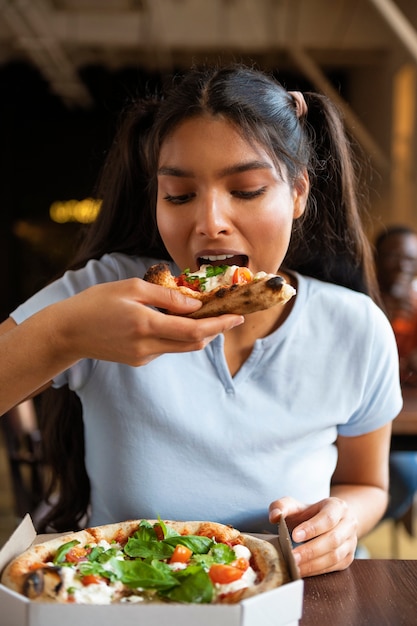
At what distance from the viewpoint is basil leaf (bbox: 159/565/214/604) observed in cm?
89

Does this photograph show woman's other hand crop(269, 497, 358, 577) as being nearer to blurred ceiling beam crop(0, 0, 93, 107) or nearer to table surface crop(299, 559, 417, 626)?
table surface crop(299, 559, 417, 626)

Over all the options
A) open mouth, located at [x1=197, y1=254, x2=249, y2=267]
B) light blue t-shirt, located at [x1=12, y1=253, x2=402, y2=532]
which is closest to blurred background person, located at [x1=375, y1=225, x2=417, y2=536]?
light blue t-shirt, located at [x1=12, y1=253, x2=402, y2=532]

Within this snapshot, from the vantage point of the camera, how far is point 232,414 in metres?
1.49

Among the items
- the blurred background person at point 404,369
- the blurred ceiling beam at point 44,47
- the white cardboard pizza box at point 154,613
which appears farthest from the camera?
the blurred ceiling beam at point 44,47

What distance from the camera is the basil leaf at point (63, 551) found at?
1.02m

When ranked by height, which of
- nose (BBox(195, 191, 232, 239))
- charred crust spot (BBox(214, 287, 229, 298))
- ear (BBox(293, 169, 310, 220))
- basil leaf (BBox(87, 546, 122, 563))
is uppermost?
ear (BBox(293, 169, 310, 220))

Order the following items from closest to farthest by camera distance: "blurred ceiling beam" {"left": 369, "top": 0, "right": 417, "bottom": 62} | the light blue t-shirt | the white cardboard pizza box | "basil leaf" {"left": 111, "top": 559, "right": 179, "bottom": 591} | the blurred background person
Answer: the white cardboard pizza box, "basil leaf" {"left": 111, "top": 559, "right": 179, "bottom": 591}, the light blue t-shirt, the blurred background person, "blurred ceiling beam" {"left": 369, "top": 0, "right": 417, "bottom": 62}

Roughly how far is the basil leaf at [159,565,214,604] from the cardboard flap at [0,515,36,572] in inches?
8.6

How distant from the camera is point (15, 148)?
8758mm

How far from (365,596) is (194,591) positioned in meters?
0.33

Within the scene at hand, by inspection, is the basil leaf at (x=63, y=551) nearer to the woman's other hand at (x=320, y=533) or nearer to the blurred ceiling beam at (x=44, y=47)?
the woman's other hand at (x=320, y=533)

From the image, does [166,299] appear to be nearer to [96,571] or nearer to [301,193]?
[96,571]

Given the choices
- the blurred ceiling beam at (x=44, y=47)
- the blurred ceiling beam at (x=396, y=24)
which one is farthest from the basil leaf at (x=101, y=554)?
the blurred ceiling beam at (x=44, y=47)

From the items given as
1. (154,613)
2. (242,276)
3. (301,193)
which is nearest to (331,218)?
(301,193)
